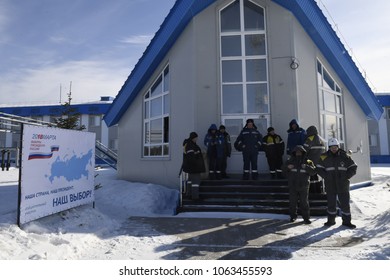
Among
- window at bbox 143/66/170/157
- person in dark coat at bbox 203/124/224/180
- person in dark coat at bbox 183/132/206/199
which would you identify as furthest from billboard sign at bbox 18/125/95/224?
window at bbox 143/66/170/157

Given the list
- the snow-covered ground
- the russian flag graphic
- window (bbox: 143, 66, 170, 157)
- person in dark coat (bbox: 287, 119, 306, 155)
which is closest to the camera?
the snow-covered ground

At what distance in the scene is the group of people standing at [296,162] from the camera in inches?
230

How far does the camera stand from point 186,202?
7254 mm

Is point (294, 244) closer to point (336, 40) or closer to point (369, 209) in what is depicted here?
point (369, 209)

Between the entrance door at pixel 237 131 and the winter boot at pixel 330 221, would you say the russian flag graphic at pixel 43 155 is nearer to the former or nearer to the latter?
the entrance door at pixel 237 131

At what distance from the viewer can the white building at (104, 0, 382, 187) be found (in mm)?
9125

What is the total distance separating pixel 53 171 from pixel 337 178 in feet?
19.1

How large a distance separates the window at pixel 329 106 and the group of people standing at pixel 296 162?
8.77 feet

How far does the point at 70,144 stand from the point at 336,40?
9192 millimetres

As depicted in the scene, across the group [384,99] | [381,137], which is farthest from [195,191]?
[381,137]

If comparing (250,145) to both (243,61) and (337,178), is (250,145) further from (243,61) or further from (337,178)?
(243,61)

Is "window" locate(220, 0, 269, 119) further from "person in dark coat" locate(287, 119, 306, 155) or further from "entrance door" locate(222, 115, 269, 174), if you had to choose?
"person in dark coat" locate(287, 119, 306, 155)

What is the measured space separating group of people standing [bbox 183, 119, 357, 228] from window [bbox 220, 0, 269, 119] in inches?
55.6

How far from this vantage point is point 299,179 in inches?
238
